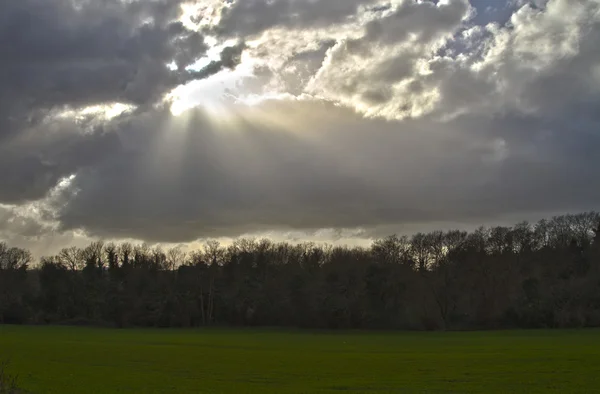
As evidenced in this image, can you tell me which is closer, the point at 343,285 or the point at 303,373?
the point at 303,373

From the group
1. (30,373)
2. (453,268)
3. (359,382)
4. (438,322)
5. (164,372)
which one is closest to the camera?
(359,382)

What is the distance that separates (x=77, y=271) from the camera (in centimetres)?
17125

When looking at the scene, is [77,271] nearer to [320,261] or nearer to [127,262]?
[127,262]

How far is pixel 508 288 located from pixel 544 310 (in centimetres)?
1205

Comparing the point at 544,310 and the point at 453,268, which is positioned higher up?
the point at 453,268

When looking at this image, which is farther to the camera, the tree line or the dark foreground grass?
the tree line

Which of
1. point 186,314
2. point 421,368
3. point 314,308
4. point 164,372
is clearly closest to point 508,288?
point 314,308

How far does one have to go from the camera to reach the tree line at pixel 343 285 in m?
136

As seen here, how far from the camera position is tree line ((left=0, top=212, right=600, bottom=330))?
136 m

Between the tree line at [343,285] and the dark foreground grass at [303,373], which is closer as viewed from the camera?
the dark foreground grass at [303,373]

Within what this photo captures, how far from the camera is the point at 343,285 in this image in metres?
144

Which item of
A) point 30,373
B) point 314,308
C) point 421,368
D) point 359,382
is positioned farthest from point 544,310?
point 30,373

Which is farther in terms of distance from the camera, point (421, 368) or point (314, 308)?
point (314, 308)

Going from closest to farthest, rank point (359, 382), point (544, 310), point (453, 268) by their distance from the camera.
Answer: point (359, 382), point (544, 310), point (453, 268)
